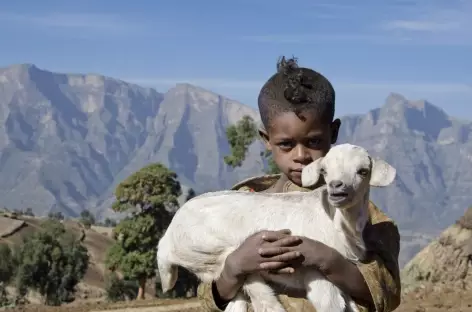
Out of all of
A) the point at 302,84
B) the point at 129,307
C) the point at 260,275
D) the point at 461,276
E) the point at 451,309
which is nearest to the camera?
the point at 260,275

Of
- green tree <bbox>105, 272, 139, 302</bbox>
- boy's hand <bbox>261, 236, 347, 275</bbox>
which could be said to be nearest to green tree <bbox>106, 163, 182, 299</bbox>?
green tree <bbox>105, 272, 139, 302</bbox>

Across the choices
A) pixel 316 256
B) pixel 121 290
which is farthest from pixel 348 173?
pixel 121 290

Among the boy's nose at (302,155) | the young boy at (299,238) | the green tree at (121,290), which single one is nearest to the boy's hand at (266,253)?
→ the young boy at (299,238)

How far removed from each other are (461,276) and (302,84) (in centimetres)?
1630

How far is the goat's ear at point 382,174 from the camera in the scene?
3.05 meters

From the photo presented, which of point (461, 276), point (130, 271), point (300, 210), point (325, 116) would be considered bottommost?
point (130, 271)

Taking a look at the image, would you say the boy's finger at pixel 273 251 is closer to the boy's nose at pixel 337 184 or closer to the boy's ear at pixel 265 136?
the boy's nose at pixel 337 184

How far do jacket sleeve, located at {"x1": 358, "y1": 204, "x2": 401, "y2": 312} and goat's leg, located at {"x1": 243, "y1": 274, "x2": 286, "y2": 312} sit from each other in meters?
0.38

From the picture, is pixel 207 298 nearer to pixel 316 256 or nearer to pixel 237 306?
pixel 237 306

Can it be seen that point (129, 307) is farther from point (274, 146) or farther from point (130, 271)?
point (274, 146)

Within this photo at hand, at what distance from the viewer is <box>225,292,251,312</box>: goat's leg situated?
11.5 ft

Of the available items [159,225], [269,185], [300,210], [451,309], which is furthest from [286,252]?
[159,225]

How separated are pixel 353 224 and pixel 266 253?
37 centimetres

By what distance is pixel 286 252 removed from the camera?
125 inches
